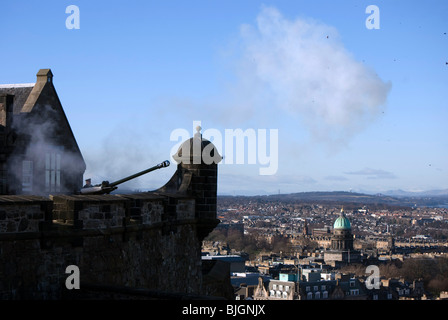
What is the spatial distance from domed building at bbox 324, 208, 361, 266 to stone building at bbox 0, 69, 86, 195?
506ft

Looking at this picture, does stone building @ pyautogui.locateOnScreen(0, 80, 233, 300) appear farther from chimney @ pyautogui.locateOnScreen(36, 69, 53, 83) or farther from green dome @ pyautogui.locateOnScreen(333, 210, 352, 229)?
green dome @ pyautogui.locateOnScreen(333, 210, 352, 229)

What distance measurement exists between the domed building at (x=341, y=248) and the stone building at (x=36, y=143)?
15431cm

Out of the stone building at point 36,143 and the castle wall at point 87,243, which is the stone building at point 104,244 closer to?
the castle wall at point 87,243

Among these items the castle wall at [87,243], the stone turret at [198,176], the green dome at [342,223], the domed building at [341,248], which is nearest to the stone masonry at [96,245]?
the castle wall at [87,243]

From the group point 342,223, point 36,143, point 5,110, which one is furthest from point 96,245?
point 342,223

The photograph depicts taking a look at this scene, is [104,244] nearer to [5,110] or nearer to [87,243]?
[87,243]

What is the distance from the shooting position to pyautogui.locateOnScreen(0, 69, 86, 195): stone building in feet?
58.2

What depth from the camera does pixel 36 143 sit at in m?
18.6

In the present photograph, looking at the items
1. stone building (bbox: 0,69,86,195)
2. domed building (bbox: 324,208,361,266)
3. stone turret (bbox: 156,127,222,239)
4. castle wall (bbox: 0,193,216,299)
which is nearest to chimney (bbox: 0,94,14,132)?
stone building (bbox: 0,69,86,195)

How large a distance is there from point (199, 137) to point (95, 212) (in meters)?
4.89
